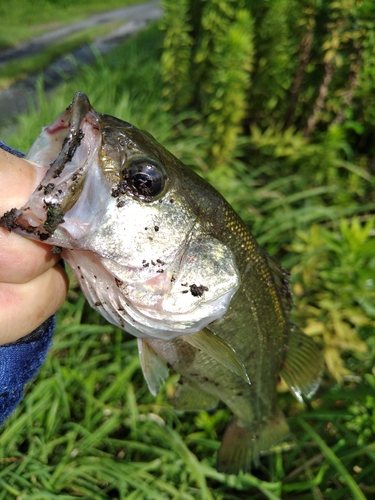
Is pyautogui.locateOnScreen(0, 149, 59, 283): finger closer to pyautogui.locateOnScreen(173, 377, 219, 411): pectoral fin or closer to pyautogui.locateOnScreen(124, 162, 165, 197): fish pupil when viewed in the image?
pyautogui.locateOnScreen(124, 162, 165, 197): fish pupil

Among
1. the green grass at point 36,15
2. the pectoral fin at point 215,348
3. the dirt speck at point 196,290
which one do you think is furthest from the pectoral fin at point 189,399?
the green grass at point 36,15

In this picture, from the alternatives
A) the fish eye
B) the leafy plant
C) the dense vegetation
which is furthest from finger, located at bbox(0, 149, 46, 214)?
the leafy plant

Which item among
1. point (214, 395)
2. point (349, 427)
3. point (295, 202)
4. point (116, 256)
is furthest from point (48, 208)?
point (295, 202)

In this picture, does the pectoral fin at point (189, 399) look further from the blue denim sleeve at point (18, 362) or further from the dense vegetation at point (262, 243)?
the blue denim sleeve at point (18, 362)

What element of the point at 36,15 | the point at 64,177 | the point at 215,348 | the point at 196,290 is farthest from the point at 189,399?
the point at 36,15

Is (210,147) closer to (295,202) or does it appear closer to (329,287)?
(295,202)

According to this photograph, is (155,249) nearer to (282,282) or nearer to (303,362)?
(282,282)
